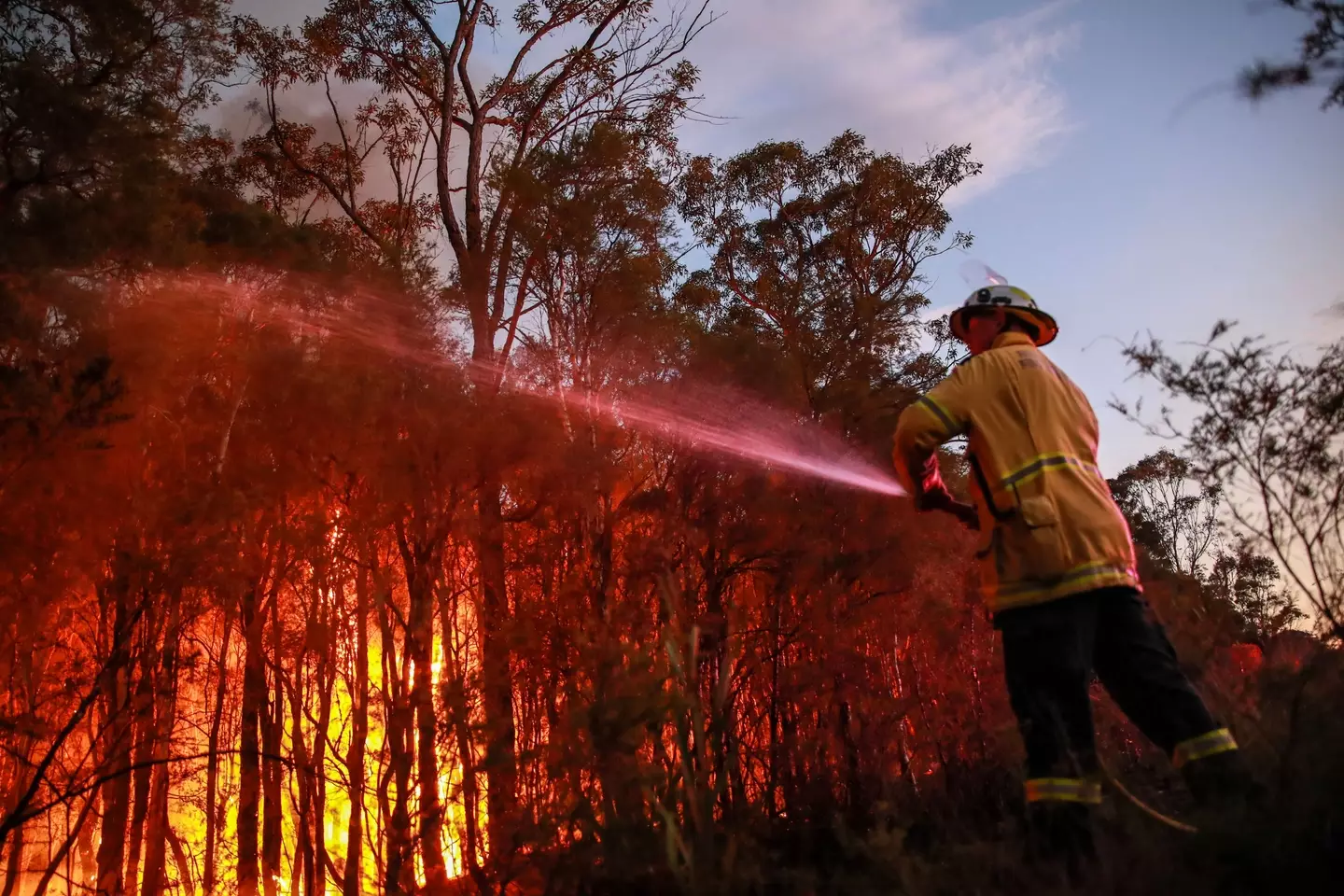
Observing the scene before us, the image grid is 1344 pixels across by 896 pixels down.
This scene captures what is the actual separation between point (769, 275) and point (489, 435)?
922 centimetres

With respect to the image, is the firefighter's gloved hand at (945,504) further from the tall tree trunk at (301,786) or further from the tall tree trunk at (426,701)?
the tall tree trunk at (301,786)

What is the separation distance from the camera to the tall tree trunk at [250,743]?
27.8ft

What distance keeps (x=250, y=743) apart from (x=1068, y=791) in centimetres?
911

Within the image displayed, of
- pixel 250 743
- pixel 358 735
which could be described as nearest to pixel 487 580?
pixel 358 735

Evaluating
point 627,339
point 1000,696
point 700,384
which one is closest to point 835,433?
point 700,384

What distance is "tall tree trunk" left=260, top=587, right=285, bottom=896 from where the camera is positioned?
858 centimetres

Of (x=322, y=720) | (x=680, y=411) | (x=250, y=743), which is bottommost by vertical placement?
(x=322, y=720)

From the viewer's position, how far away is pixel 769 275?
15125 mm

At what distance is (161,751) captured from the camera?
28.3 ft

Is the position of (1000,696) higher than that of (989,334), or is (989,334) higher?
(989,334)

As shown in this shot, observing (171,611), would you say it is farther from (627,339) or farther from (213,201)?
(213,201)

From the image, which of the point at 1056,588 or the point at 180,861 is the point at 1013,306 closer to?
the point at 1056,588

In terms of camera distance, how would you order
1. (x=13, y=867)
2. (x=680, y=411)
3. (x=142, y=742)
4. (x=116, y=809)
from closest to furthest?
(x=142, y=742) → (x=13, y=867) → (x=680, y=411) → (x=116, y=809)

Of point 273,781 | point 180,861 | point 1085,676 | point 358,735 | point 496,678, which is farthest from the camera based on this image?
point 180,861
